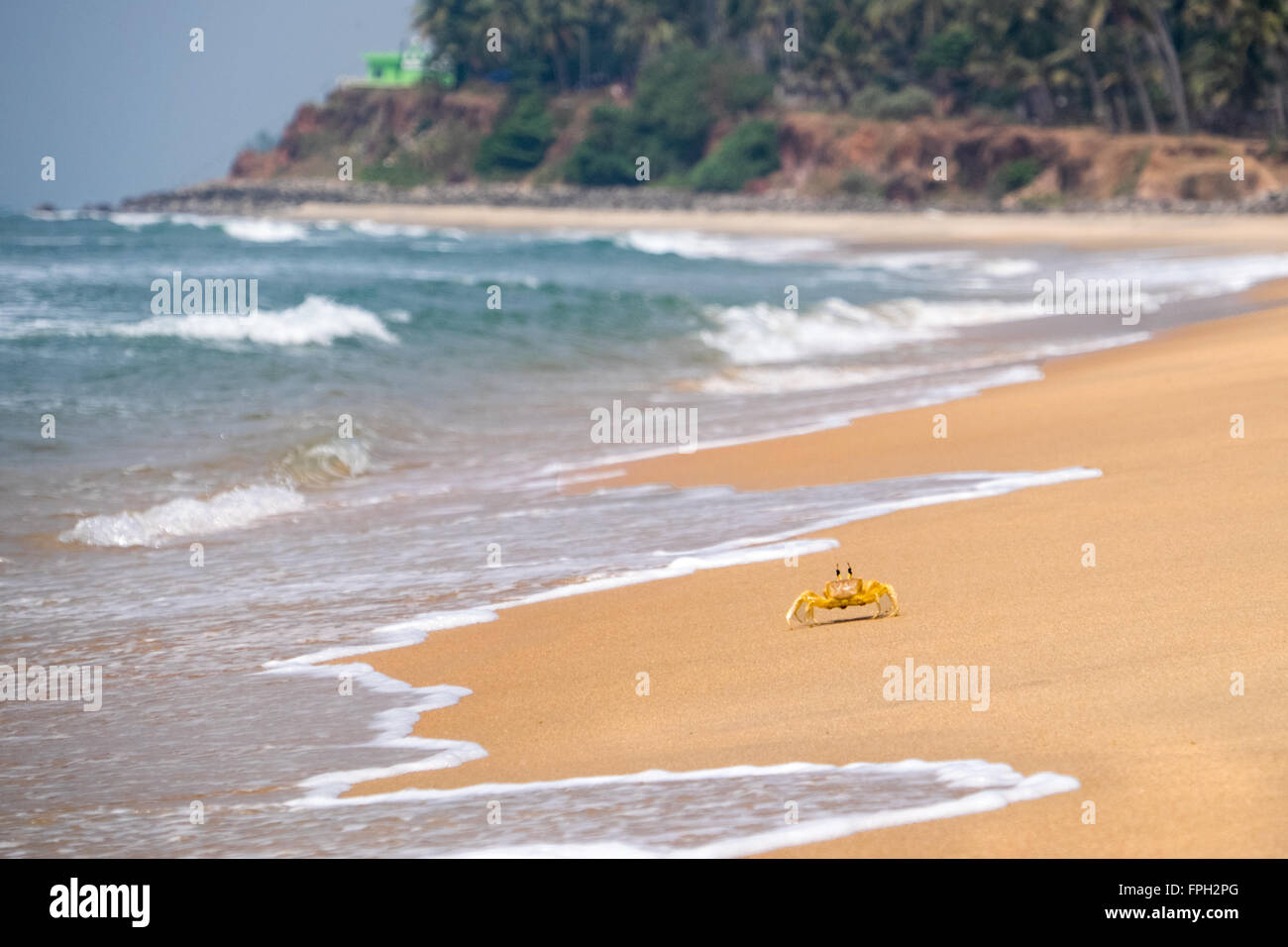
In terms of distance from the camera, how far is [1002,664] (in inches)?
217

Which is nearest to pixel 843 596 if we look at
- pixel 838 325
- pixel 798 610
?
pixel 798 610

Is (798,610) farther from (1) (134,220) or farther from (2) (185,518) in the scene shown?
(1) (134,220)

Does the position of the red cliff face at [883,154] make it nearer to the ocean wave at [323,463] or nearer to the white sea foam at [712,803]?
the ocean wave at [323,463]

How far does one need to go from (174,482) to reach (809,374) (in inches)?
345

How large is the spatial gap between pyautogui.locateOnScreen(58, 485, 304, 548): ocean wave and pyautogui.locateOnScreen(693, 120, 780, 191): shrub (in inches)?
3050

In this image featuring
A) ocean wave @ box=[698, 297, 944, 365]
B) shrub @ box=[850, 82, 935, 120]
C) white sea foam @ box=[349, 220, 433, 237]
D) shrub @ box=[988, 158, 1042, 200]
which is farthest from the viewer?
shrub @ box=[850, 82, 935, 120]

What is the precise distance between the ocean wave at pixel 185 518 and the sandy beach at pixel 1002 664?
12.0 feet

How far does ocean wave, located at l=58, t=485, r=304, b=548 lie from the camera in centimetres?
955

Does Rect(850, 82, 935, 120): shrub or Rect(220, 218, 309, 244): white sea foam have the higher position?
Rect(850, 82, 935, 120): shrub

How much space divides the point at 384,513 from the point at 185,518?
4.44ft

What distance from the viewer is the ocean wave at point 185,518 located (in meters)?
9.55

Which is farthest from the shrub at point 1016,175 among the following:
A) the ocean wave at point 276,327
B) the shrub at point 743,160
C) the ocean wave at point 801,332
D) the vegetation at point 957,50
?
the ocean wave at point 276,327

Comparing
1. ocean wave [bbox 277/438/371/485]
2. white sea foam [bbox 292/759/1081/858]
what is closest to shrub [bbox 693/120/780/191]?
ocean wave [bbox 277/438/371/485]

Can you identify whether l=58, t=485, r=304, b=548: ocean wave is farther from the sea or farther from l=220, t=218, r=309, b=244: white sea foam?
l=220, t=218, r=309, b=244: white sea foam
